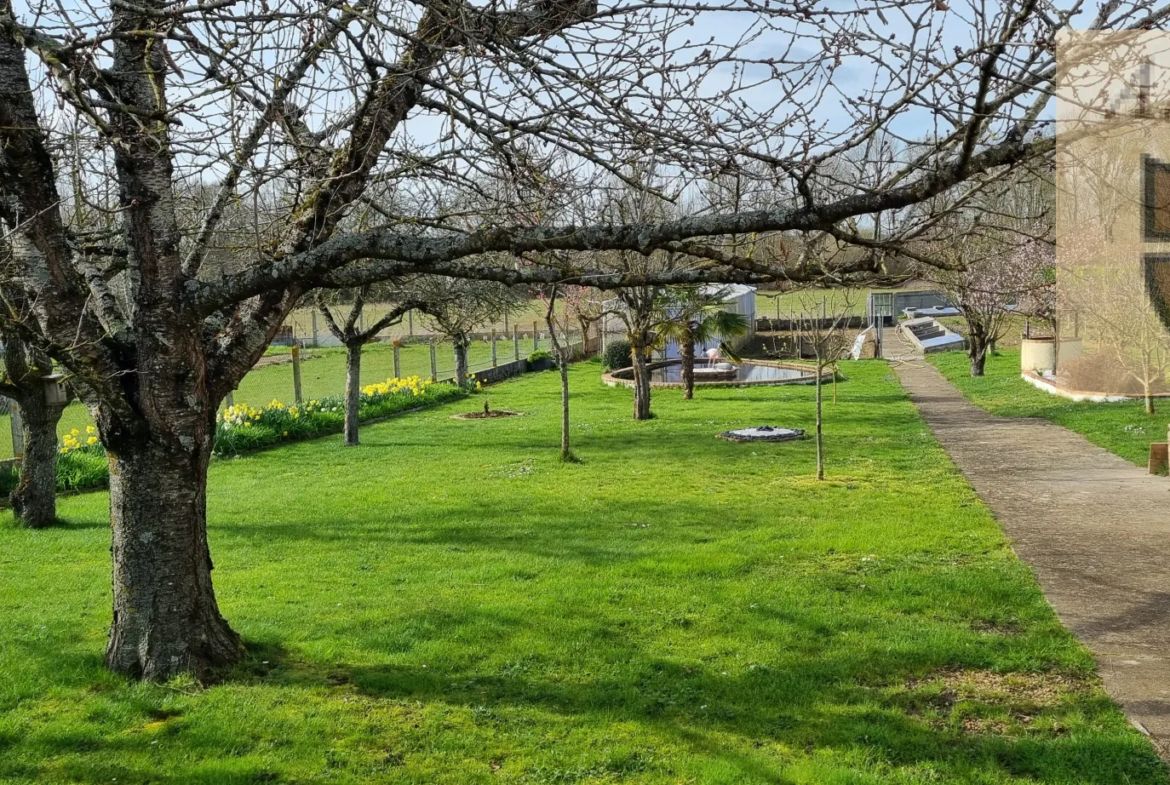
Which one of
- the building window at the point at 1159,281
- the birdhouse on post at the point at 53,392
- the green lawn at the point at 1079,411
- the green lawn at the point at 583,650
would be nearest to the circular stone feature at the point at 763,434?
the green lawn at the point at 583,650

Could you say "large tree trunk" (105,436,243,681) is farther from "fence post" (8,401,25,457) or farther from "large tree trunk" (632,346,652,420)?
"large tree trunk" (632,346,652,420)

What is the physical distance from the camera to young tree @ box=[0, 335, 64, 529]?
945cm

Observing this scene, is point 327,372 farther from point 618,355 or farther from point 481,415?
point 481,415

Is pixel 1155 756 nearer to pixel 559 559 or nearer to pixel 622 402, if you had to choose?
pixel 559 559

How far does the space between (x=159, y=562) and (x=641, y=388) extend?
14.3m

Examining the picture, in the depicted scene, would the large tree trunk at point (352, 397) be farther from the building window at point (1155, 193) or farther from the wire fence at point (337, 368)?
the building window at point (1155, 193)

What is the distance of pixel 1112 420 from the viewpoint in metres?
16.2

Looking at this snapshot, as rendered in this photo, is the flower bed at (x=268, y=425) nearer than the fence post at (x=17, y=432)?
No

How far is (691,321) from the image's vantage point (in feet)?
70.0

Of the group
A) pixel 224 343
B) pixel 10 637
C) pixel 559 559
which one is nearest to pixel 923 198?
pixel 224 343

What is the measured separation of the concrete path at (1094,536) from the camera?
5.46 m

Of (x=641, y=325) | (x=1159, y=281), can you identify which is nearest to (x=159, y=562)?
(x=641, y=325)

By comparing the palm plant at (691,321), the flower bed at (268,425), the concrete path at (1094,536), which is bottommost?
the concrete path at (1094,536)

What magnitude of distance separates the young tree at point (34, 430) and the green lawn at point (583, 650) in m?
0.32
